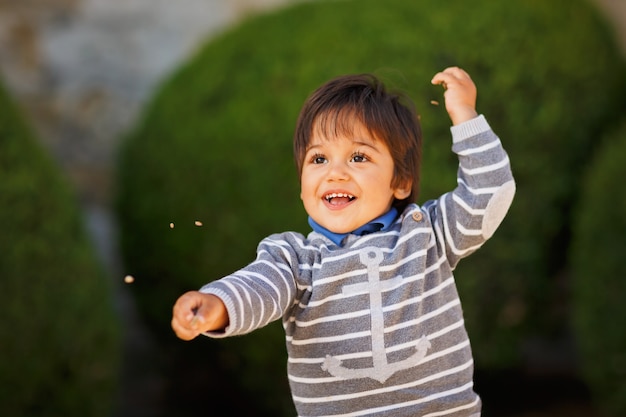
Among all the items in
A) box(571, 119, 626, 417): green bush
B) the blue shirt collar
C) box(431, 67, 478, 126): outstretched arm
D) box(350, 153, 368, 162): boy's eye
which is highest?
box(431, 67, 478, 126): outstretched arm

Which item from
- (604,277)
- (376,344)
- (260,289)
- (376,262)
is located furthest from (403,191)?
(604,277)

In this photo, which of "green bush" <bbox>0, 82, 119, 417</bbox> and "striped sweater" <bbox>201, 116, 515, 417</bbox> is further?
"green bush" <bbox>0, 82, 119, 417</bbox>

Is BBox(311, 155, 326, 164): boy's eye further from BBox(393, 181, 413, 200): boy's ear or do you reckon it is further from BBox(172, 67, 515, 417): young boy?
BBox(393, 181, 413, 200): boy's ear

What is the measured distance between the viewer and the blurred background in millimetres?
3883

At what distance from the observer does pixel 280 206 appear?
456cm

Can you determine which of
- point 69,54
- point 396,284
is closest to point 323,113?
point 396,284

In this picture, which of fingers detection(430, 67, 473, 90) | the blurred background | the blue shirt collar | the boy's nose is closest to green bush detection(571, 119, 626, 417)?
the blurred background

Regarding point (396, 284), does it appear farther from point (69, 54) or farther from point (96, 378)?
point (69, 54)

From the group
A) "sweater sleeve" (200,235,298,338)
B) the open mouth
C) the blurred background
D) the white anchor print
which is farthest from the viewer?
the blurred background

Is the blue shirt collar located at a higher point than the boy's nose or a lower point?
lower

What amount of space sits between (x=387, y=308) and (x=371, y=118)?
1.64 feet

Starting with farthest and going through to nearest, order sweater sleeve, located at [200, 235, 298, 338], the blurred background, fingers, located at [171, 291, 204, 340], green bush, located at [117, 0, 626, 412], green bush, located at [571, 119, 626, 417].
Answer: green bush, located at [117, 0, 626, 412] → green bush, located at [571, 119, 626, 417] → the blurred background → sweater sleeve, located at [200, 235, 298, 338] → fingers, located at [171, 291, 204, 340]

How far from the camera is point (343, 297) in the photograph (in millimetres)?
2348

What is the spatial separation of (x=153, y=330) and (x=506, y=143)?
229cm
